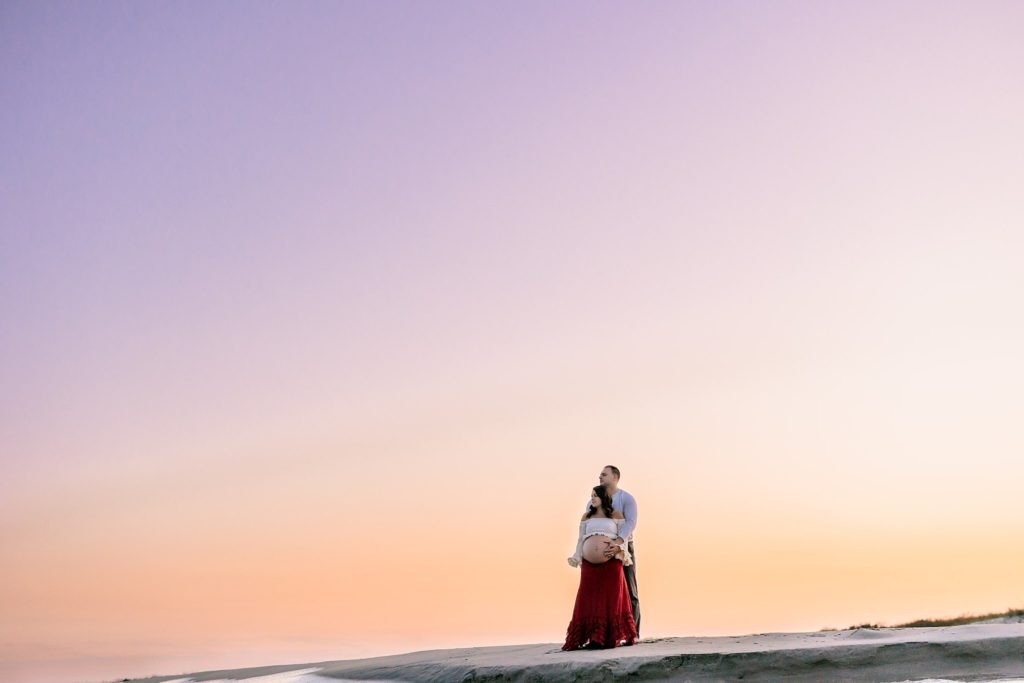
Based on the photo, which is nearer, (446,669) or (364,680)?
(446,669)

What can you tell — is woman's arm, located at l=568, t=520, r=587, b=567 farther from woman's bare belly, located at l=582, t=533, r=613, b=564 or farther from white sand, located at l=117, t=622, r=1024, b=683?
white sand, located at l=117, t=622, r=1024, b=683

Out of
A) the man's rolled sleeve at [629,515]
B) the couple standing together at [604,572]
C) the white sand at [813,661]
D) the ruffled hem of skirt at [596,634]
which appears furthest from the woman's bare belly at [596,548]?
the white sand at [813,661]

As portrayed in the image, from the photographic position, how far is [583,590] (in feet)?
42.0

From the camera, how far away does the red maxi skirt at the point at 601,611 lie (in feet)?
41.4

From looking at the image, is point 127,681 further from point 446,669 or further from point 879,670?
point 879,670

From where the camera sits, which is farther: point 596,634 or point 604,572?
point 604,572

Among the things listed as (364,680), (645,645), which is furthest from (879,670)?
(364,680)

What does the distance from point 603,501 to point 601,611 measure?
4.53 feet

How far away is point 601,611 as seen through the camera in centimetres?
1264

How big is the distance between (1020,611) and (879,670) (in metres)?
4.83

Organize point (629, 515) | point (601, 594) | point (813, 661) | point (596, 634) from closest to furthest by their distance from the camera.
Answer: point (813, 661) < point (596, 634) < point (601, 594) < point (629, 515)

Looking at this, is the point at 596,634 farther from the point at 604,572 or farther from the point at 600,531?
the point at 600,531

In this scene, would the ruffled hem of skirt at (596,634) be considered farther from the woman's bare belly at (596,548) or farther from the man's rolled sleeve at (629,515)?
the man's rolled sleeve at (629,515)

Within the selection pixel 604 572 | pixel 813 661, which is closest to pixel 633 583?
pixel 604 572
